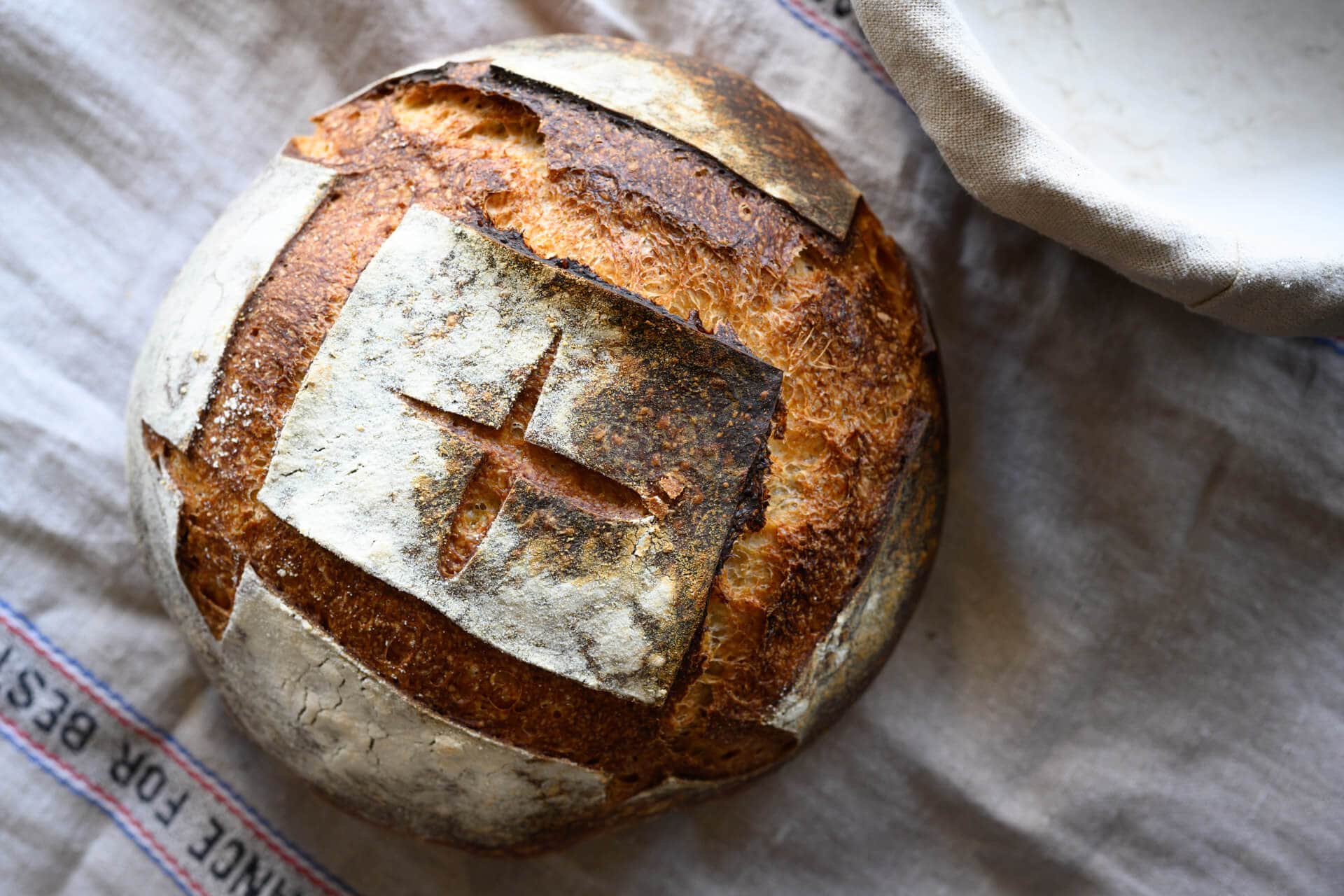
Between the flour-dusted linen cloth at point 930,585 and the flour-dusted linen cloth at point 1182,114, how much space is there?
0.16m

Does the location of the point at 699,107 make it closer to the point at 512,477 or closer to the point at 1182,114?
the point at 512,477

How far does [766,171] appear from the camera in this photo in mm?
1033

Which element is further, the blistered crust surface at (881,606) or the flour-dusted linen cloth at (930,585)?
the flour-dusted linen cloth at (930,585)

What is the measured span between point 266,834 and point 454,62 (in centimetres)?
109

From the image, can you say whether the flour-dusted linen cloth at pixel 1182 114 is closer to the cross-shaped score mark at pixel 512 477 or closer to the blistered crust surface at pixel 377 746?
the cross-shaped score mark at pixel 512 477

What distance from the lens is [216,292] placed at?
1.02 m

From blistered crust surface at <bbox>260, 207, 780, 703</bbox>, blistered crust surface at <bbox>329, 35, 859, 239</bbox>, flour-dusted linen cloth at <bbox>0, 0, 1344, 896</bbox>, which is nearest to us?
blistered crust surface at <bbox>260, 207, 780, 703</bbox>

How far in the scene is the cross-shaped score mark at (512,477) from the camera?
932mm

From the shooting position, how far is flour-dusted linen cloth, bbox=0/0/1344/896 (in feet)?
4.47

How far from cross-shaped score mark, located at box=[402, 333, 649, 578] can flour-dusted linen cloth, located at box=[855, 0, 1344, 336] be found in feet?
1.87

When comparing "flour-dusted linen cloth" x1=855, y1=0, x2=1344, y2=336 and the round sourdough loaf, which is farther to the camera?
"flour-dusted linen cloth" x1=855, y1=0, x2=1344, y2=336

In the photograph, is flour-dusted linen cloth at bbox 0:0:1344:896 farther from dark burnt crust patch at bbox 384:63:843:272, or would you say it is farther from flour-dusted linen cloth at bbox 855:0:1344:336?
dark burnt crust patch at bbox 384:63:843:272

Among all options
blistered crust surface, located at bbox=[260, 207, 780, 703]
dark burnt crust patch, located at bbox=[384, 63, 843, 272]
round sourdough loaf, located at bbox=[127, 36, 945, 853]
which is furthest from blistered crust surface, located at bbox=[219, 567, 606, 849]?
dark burnt crust patch, located at bbox=[384, 63, 843, 272]

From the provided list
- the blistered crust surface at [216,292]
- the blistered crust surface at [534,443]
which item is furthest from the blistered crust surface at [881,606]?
the blistered crust surface at [216,292]
